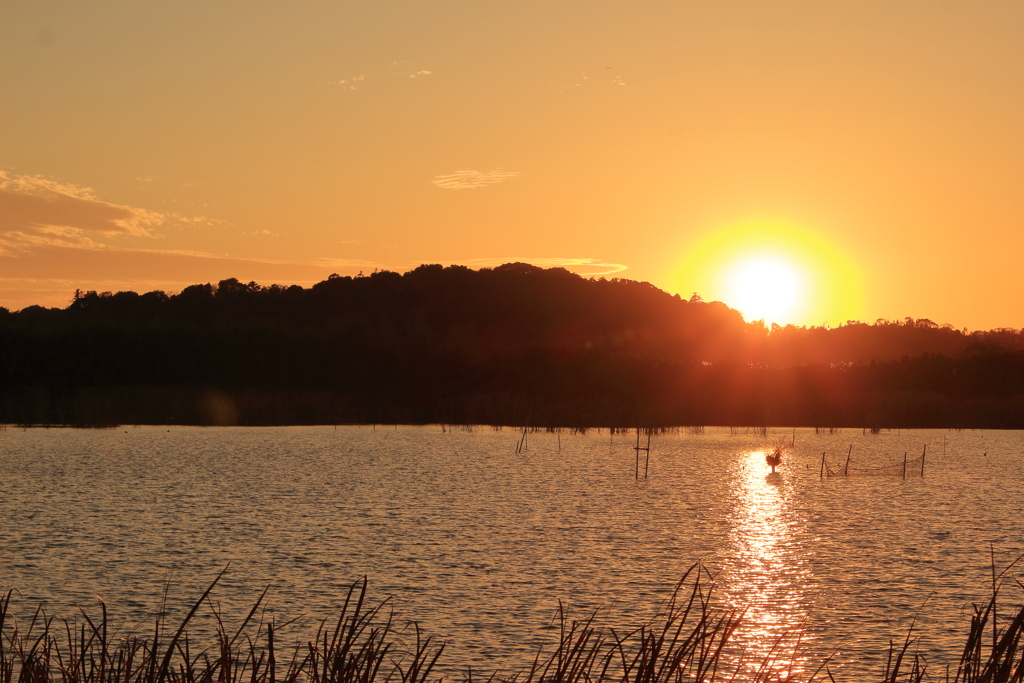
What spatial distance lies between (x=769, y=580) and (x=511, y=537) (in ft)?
18.4

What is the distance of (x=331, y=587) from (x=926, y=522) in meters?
14.4

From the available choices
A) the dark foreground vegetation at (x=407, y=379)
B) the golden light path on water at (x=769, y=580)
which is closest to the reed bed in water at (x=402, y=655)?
the golden light path on water at (x=769, y=580)

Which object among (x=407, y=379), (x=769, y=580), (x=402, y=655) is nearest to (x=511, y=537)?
(x=769, y=580)

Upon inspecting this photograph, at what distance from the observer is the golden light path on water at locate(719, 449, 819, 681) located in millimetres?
10586

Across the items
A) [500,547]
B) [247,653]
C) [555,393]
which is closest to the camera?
[247,653]

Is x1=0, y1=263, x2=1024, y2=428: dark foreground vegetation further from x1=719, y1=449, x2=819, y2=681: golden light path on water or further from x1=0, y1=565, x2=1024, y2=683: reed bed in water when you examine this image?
x1=0, y1=565, x2=1024, y2=683: reed bed in water

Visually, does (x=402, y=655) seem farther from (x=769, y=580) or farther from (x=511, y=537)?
(x=511, y=537)

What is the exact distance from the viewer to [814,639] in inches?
444

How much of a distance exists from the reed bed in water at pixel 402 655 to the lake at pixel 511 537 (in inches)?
17.7

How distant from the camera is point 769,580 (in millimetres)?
14953

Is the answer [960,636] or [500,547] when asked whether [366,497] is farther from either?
[960,636]

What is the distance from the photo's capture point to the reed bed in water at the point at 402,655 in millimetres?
4258

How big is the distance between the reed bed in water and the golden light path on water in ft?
0.50

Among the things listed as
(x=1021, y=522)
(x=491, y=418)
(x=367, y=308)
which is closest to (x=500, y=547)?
(x=1021, y=522)
